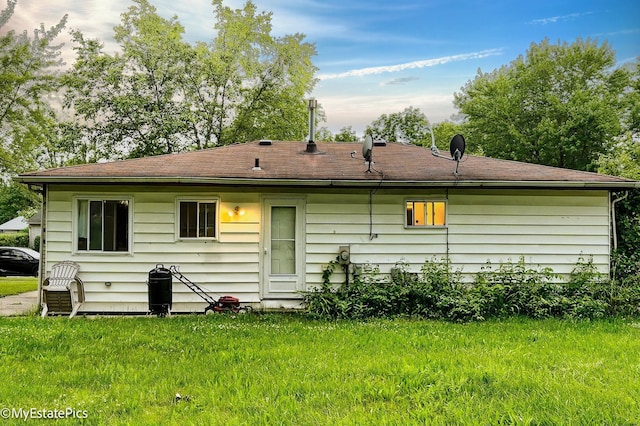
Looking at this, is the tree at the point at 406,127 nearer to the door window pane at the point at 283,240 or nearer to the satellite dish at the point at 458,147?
the satellite dish at the point at 458,147

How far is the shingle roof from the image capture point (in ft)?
25.4

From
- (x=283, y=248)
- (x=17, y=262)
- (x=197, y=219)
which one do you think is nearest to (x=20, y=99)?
(x=17, y=262)

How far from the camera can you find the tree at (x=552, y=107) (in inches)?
978

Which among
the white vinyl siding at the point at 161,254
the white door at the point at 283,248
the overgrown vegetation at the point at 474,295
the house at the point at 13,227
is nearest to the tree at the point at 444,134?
the overgrown vegetation at the point at 474,295

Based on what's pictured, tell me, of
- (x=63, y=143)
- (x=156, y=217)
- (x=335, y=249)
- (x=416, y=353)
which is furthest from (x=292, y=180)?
(x=63, y=143)

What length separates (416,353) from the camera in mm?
5137

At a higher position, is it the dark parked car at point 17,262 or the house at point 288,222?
the house at point 288,222

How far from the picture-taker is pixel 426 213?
27.8 ft

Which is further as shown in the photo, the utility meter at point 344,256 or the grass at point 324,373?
the utility meter at point 344,256

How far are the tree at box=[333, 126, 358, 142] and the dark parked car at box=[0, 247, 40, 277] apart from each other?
19.7 metres

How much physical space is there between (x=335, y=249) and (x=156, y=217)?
339 cm

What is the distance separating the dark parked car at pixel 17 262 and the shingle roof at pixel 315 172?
38.7 feet

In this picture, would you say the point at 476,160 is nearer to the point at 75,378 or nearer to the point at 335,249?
the point at 335,249

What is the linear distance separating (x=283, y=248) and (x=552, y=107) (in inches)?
971
